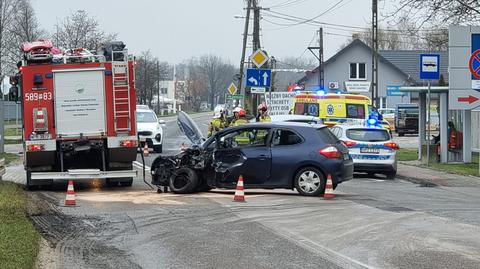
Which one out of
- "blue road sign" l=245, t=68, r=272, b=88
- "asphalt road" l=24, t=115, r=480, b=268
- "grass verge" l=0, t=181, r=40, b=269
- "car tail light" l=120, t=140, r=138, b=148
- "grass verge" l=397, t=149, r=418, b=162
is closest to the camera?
"grass verge" l=0, t=181, r=40, b=269

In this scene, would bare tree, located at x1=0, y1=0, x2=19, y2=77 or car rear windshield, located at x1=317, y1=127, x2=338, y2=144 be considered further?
bare tree, located at x1=0, y1=0, x2=19, y2=77

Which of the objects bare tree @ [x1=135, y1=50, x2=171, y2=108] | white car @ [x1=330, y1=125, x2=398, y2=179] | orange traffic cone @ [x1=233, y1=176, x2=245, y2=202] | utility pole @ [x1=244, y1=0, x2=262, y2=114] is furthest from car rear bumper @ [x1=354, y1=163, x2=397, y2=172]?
bare tree @ [x1=135, y1=50, x2=171, y2=108]

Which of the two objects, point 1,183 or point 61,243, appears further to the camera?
point 1,183

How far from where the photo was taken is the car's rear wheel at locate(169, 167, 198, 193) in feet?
45.7

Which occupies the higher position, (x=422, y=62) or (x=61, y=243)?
(x=422, y=62)

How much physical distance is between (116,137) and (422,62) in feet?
34.0

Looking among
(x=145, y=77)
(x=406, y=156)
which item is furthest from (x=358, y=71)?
(x=406, y=156)

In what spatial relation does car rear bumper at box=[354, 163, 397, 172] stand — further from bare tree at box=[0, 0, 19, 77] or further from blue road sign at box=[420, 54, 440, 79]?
bare tree at box=[0, 0, 19, 77]

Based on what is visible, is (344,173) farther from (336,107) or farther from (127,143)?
(336,107)

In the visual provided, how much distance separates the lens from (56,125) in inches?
582

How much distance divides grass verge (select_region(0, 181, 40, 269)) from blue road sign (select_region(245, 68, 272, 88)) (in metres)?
10.9

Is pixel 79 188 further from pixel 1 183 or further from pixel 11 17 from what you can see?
pixel 11 17

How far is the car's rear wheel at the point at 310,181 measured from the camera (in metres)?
13.6

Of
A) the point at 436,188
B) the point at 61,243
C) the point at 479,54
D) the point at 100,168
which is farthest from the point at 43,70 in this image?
the point at 479,54
